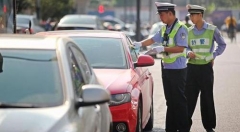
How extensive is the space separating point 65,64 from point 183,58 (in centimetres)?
442

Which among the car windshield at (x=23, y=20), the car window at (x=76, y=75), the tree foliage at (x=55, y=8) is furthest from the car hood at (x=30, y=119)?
the tree foliage at (x=55, y=8)

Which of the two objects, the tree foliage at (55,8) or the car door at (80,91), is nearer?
the car door at (80,91)

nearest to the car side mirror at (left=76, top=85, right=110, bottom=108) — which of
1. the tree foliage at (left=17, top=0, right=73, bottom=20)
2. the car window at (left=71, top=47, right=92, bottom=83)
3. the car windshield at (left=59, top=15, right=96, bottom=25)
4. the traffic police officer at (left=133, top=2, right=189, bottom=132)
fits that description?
the car window at (left=71, top=47, right=92, bottom=83)

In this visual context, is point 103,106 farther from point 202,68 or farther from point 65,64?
point 202,68

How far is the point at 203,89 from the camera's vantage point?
1179cm

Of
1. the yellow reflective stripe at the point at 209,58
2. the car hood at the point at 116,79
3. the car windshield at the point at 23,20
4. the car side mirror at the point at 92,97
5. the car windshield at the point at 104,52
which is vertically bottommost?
the car windshield at the point at 23,20

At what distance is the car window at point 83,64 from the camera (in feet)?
24.7

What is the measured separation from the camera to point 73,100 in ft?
20.9

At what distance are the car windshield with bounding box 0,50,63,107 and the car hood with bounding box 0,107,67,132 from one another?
21 cm

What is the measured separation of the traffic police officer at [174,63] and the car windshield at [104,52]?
560mm

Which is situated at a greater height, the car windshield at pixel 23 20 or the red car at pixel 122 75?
the red car at pixel 122 75

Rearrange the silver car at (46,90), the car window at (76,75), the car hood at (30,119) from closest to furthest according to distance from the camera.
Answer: the car hood at (30,119) → the silver car at (46,90) → the car window at (76,75)

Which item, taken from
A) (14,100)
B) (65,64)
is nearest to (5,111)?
(14,100)

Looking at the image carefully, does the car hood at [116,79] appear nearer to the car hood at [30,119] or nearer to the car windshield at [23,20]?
the car hood at [30,119]
